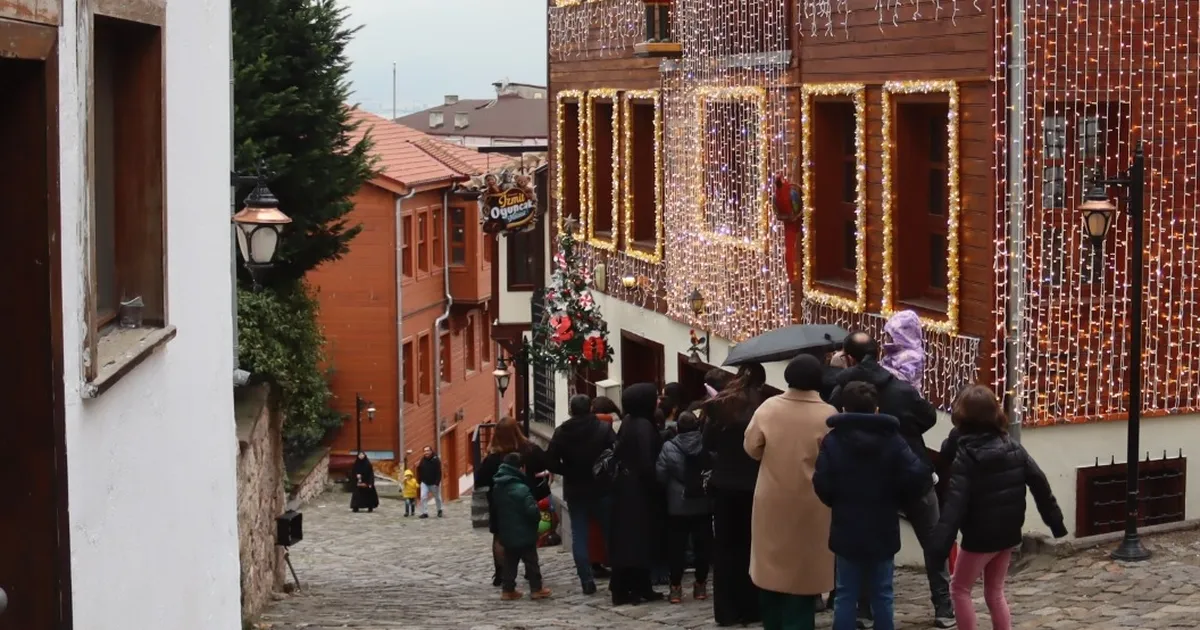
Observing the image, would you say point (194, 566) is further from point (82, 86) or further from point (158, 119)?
point (82, 86)

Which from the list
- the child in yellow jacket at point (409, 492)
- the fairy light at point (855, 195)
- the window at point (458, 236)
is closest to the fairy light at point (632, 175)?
the fairy light at point (855, 195)

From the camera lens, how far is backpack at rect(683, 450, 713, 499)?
11477mm

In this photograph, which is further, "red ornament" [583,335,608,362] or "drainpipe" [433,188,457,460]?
"drainpipe" [433,188,457,460]

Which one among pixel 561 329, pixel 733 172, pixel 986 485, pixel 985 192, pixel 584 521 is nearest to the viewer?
pixel 986 485

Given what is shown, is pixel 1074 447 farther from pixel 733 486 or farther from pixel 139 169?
pixel 139 169

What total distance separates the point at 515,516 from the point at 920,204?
4.06 m

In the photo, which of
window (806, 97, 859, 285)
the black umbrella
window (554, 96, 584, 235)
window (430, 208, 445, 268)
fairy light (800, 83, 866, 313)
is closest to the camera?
the black umbrella

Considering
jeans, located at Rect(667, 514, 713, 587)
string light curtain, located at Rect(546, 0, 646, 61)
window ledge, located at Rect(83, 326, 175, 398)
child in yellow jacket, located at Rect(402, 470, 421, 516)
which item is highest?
string light curtain, located at Rect(546, 0, 646, 61)

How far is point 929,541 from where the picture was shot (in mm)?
8992

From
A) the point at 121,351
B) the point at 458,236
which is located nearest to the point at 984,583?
the point at 121,351

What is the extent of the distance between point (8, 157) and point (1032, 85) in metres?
9.27

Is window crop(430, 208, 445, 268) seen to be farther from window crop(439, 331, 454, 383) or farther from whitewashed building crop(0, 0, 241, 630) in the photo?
whitewashed building crop(0, 0, 241, 630)

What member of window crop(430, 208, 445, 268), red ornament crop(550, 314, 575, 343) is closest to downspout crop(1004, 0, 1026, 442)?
red ornament crop(550, 314, 575, 343)

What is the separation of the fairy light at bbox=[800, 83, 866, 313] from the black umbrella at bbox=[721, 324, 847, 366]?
77.8 inches
